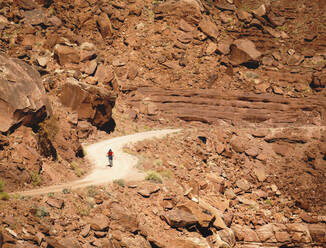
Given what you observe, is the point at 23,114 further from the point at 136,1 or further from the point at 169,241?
the point at 136,1

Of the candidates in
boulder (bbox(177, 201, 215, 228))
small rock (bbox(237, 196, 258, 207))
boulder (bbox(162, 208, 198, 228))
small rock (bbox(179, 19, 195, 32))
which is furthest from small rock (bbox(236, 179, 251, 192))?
small rock (bbox(179, 19, 195, 32))

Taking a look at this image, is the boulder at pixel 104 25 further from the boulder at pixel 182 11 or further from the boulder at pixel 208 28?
the boulder at pixel 208 28

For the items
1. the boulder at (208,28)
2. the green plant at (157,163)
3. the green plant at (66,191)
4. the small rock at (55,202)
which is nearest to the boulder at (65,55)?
the green plant at (157,163)

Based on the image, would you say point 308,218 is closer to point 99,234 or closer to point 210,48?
point 99,234

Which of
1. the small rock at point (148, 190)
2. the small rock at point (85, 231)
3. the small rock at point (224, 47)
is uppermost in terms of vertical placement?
the small rock at point (224, 47)

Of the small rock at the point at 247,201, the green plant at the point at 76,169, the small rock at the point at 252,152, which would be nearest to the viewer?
the green plant at the point at 76,169

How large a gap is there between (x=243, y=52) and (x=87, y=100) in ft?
83.1

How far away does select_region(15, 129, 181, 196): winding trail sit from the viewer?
20.3m

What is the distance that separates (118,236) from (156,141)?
52.5ft

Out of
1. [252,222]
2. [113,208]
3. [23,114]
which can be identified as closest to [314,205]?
[252,222]

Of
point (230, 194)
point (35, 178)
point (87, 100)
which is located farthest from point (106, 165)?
point (230, 194)

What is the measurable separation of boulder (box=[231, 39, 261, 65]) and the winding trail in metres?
19.2

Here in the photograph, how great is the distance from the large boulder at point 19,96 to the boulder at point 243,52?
105ft

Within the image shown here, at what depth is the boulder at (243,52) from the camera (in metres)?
48.6
